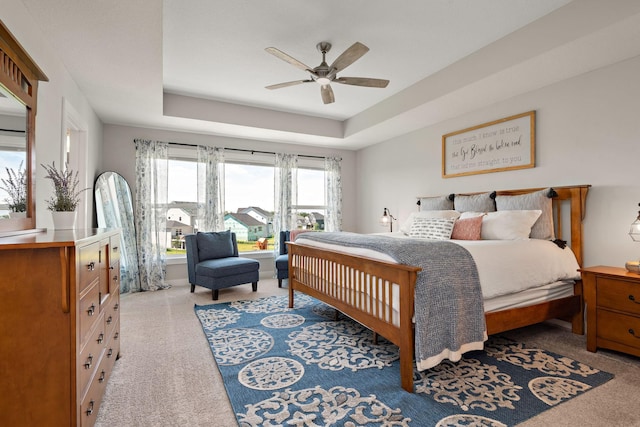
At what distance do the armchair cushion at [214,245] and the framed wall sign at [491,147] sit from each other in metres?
3.23

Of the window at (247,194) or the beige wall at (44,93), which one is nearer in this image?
the beige wall at (44,93)

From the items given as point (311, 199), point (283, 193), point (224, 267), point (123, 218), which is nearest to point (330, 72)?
point (224, 267)

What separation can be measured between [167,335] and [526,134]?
4133 mm

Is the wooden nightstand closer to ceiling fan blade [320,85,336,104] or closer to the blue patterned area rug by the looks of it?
the blue patterned area rug

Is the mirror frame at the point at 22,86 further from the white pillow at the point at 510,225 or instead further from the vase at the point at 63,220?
the white pillow at the point at 510,225

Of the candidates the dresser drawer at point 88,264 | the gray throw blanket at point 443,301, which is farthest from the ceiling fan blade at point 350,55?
the dresser drawer at point 88,264

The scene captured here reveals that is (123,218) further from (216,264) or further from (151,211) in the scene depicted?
(216,264)

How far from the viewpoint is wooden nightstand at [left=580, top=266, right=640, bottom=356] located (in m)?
2.34

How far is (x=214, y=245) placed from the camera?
4.64 m

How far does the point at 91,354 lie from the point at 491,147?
4.17 meters

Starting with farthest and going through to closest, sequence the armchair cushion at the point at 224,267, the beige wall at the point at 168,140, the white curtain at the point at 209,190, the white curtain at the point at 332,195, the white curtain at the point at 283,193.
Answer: the white curtain at the point at 332,195, the white curtain at the point at 283,193, the white curtain at the point at 209,190, the beige wall at the point at 168,140, the armchair cushion at the point at 224,267

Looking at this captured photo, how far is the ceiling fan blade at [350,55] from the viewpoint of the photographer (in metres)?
2.48

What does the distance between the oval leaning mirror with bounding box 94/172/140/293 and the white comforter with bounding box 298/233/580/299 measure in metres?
3.17

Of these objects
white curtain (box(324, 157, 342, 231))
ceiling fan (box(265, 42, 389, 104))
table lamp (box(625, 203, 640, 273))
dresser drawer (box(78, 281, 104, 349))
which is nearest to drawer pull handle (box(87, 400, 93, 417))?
dresser drawer (box(78, 281, 104, 349))
